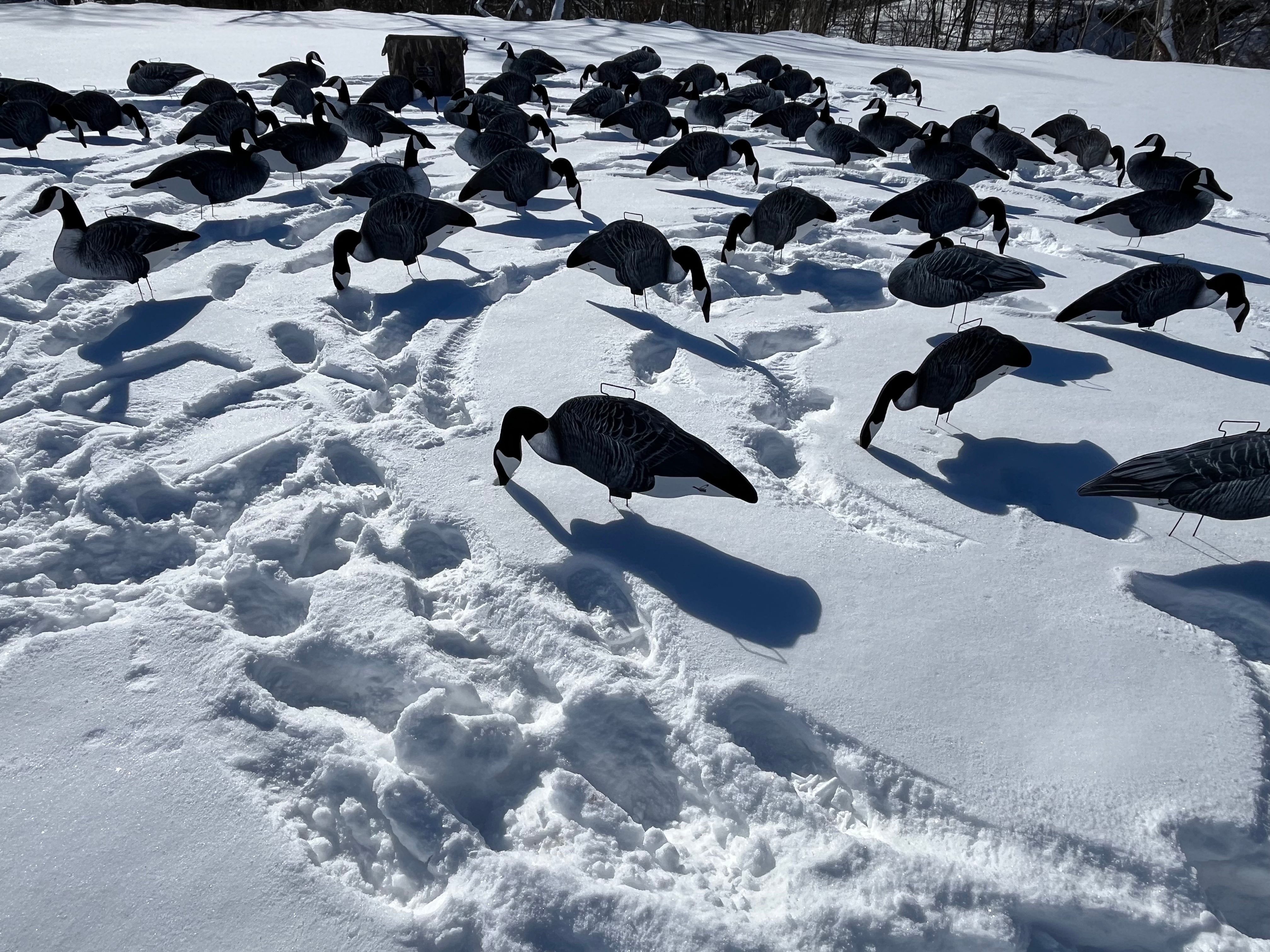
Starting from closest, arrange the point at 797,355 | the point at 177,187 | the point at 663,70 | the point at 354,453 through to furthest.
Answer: the point at 354,453
the point at 797,355
the point at 177,187
the point at 663,70

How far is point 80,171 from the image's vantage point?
8.65m

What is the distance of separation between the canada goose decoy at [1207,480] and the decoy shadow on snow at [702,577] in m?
1.30

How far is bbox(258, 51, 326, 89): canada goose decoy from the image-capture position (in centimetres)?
1293

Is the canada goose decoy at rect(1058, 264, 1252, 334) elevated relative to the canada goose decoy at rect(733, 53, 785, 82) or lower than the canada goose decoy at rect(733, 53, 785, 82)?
lower

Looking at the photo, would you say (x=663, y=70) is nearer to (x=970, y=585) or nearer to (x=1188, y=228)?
(x=1188, y=228)

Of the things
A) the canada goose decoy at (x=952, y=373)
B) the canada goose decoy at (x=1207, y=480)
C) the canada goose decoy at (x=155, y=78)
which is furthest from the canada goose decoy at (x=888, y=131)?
the canada goose decoy at (x=155, y=78)

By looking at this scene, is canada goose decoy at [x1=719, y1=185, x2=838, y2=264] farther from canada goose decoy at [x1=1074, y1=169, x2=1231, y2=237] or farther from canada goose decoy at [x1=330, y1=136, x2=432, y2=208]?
canada goose decoy at [x1=330, y1=136, x2=432, y2=208]

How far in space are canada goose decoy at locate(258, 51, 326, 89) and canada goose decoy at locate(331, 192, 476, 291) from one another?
8.37 metres

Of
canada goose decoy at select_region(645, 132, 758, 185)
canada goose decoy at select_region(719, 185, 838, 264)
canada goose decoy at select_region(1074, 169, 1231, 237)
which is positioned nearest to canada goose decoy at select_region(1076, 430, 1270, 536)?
canada goose decoy at select_region(719, 185, 838, 264)

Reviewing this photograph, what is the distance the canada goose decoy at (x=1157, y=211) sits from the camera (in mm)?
6785

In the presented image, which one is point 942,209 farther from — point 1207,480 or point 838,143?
point 1207,480

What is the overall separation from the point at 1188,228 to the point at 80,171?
35.9 feet

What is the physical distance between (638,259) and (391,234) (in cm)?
182

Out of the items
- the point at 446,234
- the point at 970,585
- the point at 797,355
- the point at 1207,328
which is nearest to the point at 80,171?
the point at 446,234
